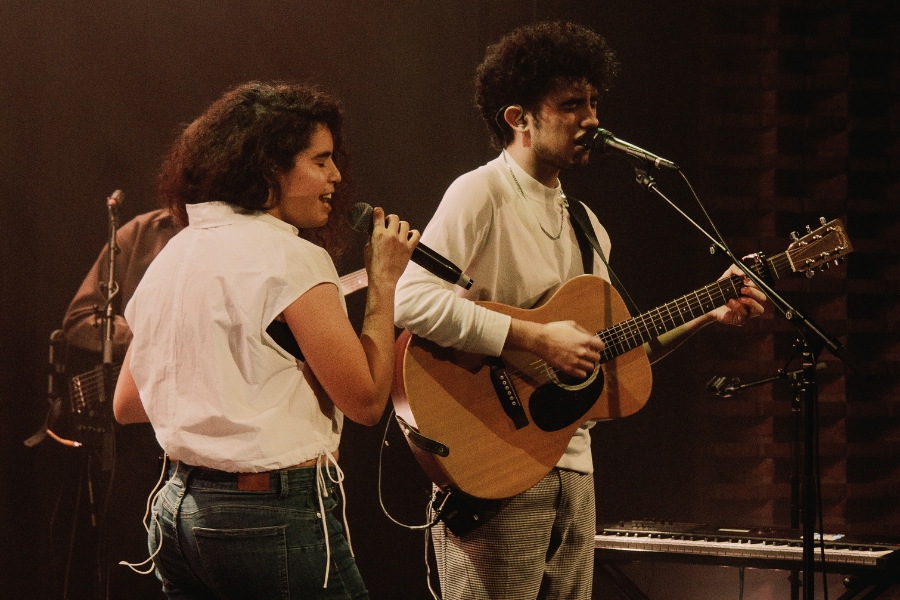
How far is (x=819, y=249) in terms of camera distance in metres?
2.77

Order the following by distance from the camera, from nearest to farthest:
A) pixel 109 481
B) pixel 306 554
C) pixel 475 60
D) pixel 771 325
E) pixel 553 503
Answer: pixel 306 554, pixel 553 503, pixel 109 481, pixel 475 60, pixel 771 325

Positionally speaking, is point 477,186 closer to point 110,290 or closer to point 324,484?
point 324,484

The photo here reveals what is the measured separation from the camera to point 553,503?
2.48m

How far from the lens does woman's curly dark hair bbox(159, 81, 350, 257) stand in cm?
181

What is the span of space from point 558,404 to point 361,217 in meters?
0.92

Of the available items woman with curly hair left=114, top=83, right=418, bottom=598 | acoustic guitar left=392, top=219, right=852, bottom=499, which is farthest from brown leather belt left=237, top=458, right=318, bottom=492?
acoustic guitar left=392, top=219, right=852, bottom=499

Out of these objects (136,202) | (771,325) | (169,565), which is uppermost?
(136,202)

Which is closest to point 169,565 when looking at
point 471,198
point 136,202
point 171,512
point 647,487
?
point 171,512

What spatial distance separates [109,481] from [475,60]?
2.51 metres

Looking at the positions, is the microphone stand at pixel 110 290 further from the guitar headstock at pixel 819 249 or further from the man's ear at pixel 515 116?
the guitar headstock at pixel 819 249

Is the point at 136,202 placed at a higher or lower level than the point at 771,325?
higher

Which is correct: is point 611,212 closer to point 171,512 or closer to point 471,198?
point 471,198

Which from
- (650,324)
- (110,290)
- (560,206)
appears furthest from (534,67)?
(110,290)

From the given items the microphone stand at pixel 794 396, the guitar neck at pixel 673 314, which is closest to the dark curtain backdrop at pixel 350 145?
the microphone stand at pixel 794 396
